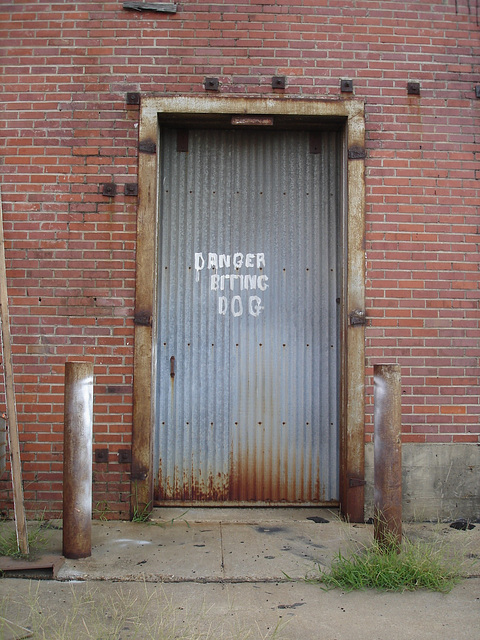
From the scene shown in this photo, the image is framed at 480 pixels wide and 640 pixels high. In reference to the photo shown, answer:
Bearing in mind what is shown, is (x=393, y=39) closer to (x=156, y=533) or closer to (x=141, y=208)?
(x=141, y=208)

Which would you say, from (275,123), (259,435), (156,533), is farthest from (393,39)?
(156,533)

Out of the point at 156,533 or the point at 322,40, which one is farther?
the point at 322,40

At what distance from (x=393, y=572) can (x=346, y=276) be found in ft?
7.11

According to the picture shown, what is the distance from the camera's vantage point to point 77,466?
11.0ft

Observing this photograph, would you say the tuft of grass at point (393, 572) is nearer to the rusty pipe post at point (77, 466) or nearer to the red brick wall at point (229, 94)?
the red brick wall at point (229, 94)

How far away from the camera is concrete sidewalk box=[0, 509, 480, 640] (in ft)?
8.53

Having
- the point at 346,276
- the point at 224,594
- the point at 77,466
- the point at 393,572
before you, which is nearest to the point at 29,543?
the point at 77,466

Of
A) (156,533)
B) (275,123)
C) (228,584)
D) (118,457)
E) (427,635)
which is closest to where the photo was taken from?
(427,635)

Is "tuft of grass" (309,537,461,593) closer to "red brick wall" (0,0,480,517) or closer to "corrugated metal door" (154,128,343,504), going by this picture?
"red brick wall" (0,0,480,517)

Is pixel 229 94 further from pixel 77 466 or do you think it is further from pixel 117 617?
pixel 117 617

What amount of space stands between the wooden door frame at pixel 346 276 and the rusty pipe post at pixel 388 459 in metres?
0.82

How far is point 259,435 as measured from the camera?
14.8 feet

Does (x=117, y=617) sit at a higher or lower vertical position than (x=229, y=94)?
lower

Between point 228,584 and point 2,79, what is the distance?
401 cm
